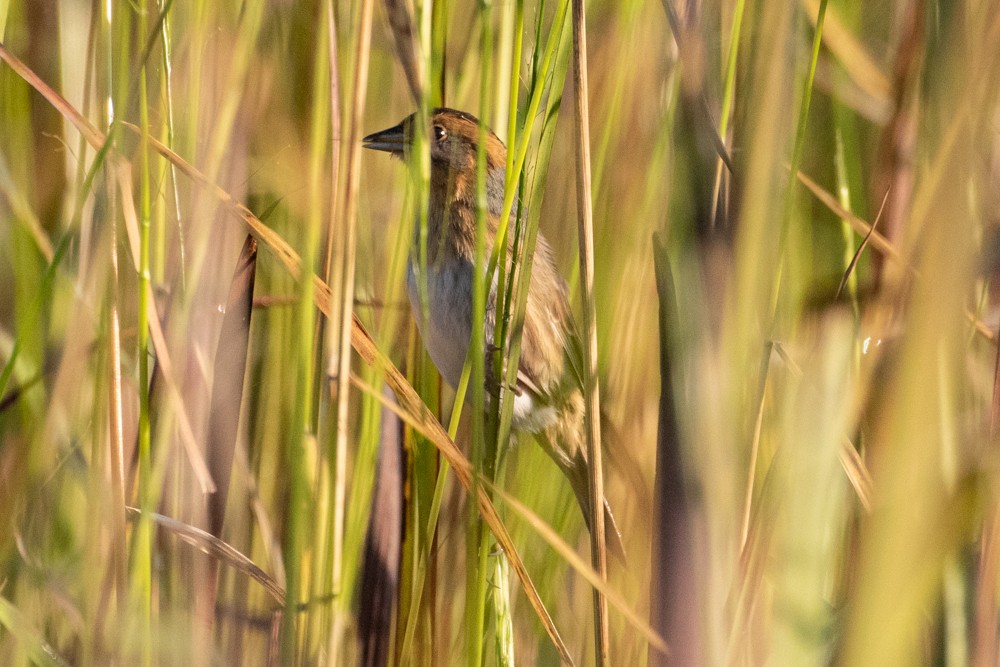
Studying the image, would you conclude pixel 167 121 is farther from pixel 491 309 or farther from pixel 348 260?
pixel 491 309

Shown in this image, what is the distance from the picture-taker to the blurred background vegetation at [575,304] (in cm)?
55

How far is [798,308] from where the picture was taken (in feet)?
3.13

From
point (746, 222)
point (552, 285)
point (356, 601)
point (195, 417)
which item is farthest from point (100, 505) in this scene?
point (552, 285)

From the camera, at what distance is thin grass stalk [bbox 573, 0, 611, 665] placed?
74 cm

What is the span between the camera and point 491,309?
1.63 meters

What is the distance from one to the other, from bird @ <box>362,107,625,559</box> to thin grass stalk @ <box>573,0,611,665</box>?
517 millimetres

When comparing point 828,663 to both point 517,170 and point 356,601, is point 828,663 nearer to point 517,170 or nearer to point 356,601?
point 517,170

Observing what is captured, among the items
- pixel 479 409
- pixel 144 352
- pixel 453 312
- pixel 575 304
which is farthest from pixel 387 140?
pixel 479 409

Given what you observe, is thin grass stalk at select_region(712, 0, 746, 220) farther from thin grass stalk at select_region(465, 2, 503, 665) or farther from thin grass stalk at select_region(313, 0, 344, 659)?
thin grass stalk at select_region(313, 0, 344, 659)

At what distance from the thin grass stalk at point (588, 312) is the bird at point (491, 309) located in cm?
52

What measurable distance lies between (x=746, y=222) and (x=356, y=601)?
0.75 meters

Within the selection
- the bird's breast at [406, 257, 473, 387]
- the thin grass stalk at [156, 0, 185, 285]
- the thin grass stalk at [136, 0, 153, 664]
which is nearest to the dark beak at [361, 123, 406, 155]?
the bird's breast at [406, 257, 473, 387]

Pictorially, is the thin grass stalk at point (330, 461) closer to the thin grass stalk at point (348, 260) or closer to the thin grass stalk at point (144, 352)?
the thin grass stalk at point (348, 260)

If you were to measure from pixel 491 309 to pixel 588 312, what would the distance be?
858 mm
